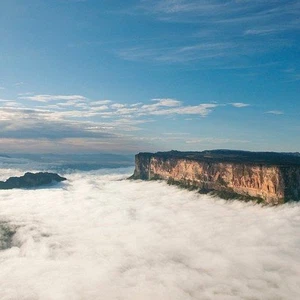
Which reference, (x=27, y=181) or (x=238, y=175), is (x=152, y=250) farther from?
(x=27, y=181)

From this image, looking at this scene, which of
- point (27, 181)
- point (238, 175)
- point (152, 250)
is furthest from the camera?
point (27, 181)

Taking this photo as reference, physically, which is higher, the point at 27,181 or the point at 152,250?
the point at 27,181

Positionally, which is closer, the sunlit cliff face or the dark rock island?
the sunlit cliff face

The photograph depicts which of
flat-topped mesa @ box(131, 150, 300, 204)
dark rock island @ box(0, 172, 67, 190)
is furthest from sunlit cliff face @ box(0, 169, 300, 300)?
dark rock island @ box(0, 172, 67, 190)

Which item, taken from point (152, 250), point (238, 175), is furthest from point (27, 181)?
point (152, 250)

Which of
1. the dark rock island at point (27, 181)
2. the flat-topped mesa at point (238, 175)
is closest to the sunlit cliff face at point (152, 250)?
the flat-topped mesa at point (238, 175)

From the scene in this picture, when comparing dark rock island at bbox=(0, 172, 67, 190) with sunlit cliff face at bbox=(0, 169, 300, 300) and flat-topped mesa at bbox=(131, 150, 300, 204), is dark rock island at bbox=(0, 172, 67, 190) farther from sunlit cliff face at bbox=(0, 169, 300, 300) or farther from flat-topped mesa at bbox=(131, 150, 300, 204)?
flat-topped mesa at bbox=(131, 150, 300, 204)

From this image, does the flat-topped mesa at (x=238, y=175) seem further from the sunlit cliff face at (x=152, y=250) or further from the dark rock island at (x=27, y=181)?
the dark rock island at (x=27, y=181)
